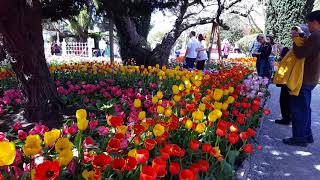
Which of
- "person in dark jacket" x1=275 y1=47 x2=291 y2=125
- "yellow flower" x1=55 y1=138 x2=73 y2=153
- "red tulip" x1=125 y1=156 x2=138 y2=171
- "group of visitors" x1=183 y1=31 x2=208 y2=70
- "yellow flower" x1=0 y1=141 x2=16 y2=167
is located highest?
"group of visitors" x1=183 y1=31 x2=208 y2=70

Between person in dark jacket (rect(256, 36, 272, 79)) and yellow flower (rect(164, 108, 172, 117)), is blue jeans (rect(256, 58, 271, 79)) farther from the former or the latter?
yellow flower (rect(164, 108, 172, 117))

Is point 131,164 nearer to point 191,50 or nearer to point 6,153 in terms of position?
point 6,153

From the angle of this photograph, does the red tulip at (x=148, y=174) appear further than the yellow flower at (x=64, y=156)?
No

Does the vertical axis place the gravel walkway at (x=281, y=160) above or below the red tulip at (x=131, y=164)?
below

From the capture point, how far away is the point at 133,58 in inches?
424

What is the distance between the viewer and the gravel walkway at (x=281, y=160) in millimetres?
4184

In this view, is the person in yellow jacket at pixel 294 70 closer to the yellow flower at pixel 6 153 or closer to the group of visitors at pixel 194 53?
the yellow flower at pixel 6 153

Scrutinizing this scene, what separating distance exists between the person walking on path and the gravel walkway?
19 cm

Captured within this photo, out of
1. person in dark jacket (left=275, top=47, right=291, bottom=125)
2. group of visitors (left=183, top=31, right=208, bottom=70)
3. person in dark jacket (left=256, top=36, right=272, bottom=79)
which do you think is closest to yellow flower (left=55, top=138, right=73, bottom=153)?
person in dark jacket (left=275, top=47, right=291, bottom=125)

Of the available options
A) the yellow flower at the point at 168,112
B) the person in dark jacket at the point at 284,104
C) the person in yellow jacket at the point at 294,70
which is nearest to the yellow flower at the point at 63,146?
the yellow flower at the point at 168,112

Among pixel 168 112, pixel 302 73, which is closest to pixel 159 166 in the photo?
pixel 168 112

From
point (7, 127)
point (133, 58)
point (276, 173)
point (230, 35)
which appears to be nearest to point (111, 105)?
point (7, 127)

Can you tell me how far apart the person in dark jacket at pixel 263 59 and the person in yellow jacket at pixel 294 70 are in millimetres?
3858

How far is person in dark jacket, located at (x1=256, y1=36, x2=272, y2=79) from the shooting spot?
30.1 feet
